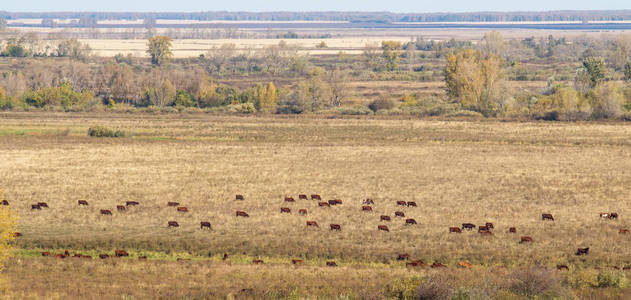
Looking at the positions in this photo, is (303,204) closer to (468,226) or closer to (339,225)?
(339,225)

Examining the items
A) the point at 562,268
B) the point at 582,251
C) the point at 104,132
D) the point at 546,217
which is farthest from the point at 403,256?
the point at 104,132

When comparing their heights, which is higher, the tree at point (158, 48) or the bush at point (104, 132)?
the tree at point (158, 48)

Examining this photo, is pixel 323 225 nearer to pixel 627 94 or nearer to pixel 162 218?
pixel 162 218

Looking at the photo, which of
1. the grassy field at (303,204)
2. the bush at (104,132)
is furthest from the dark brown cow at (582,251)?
the bush at (104,132)

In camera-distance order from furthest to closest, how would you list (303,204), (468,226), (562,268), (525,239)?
(303,204), (468,226), (525,239), (562,268)

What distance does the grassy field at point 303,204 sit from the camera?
69.6 ft

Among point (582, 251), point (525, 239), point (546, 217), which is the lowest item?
point (546, 217)

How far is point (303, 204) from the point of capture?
109 feet

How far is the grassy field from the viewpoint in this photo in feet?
69.6

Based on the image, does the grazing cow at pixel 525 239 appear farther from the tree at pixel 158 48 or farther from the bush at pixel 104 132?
the tree at pixel 158 48

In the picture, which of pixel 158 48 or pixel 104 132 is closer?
pixel 104 132

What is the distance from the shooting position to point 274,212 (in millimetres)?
31469

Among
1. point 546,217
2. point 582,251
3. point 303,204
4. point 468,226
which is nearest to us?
point 582,251

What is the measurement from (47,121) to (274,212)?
1914 inches
